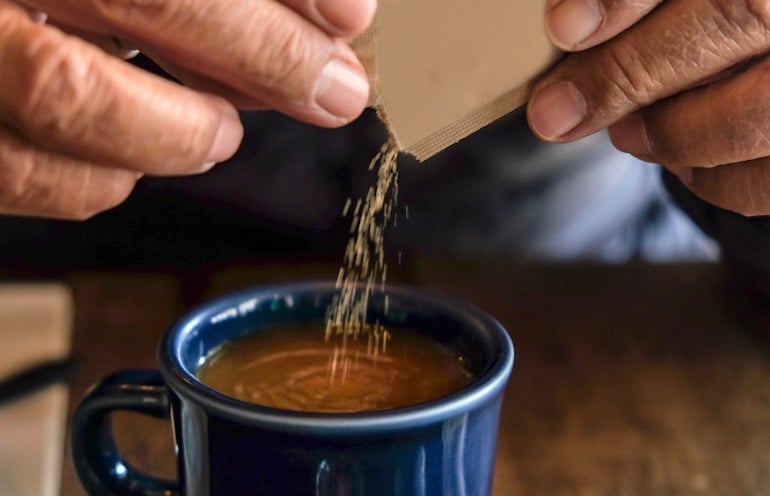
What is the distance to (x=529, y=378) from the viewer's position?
58 cm

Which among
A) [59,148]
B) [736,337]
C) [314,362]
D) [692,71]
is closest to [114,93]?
[59,148]

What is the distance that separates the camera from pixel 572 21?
348 mm

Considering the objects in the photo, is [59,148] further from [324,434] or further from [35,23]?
[324,434]

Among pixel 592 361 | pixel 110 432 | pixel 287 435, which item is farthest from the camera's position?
pixel 592 361

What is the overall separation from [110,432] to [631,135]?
313 millimetres

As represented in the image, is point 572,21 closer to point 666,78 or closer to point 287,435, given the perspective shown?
point 666,78

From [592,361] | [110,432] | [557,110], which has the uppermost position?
[557,110]

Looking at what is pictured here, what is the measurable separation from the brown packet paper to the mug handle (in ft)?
0.53

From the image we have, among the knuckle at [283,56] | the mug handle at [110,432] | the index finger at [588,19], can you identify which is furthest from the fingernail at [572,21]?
the mug handle at [110,432]

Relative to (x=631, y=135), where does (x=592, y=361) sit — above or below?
below

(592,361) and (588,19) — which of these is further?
(592,361)

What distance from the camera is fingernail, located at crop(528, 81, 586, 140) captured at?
38cm

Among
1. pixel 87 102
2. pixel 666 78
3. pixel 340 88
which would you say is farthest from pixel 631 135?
pixel 87 102

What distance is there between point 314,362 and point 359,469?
0.11 metres
